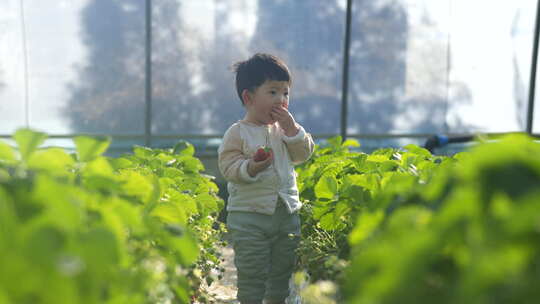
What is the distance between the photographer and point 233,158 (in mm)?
2064

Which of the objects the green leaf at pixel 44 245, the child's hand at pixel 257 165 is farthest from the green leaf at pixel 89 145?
the child's hand at pixel 257 165

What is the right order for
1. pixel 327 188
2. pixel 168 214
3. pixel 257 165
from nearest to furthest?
pixel 168 214, pixel 327 188, pixel 257 165

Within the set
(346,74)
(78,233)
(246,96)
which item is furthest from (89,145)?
(346,74)

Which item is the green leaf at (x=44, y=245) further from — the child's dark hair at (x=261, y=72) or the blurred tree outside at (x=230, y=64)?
the blurred tree outside at (x=230, y=64)

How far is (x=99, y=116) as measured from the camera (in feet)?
14.9

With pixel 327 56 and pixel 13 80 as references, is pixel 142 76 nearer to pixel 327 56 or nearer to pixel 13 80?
pixel 13 80

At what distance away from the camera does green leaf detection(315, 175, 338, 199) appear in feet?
4.67

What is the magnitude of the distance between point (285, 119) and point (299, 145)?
12 cm

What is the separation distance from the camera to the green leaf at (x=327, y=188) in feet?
4.67

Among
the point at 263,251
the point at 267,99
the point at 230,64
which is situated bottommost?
the point at 263,251

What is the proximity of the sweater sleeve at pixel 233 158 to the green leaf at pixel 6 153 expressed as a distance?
4.03 ft

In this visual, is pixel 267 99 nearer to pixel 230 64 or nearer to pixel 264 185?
pixel 264 185

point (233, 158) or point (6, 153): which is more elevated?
point (6, 153)

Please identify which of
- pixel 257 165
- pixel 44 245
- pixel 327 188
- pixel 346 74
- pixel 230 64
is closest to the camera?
pixel 44 245
